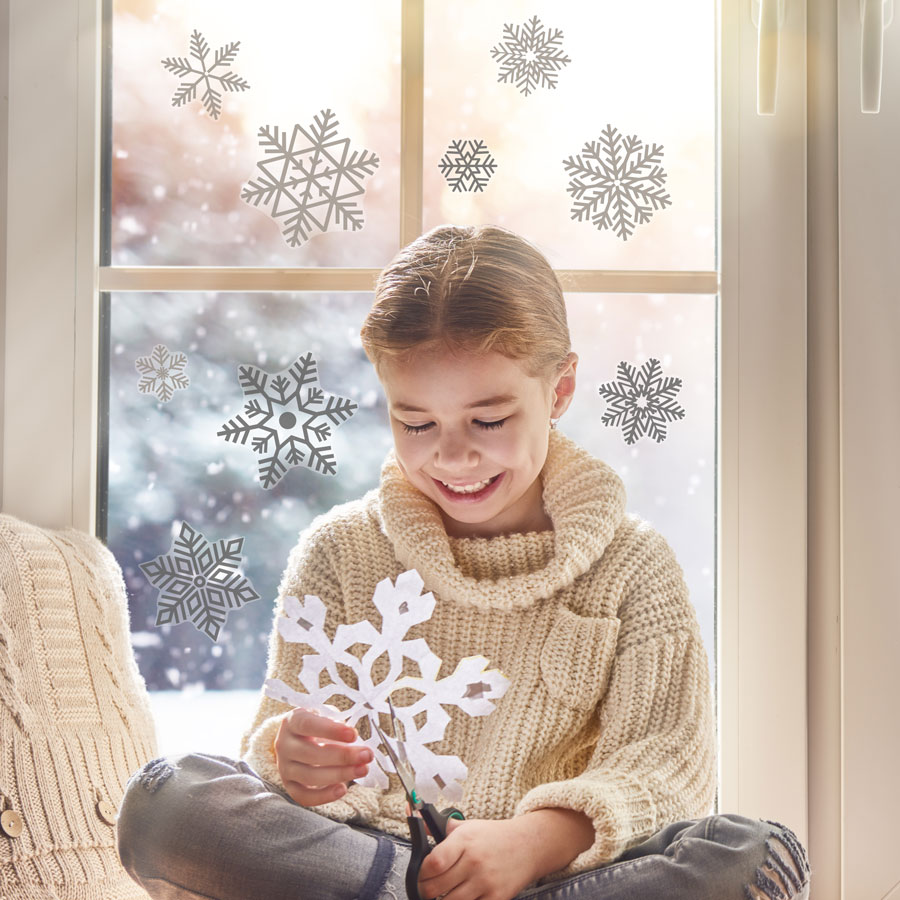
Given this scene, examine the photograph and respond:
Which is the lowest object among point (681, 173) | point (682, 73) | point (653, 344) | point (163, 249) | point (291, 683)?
point (291, 683)

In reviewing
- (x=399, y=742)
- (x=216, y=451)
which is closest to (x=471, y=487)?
(x=399, y=742)

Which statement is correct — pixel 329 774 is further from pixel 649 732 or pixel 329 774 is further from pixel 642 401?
pixel 642 401

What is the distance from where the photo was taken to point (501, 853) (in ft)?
2.69

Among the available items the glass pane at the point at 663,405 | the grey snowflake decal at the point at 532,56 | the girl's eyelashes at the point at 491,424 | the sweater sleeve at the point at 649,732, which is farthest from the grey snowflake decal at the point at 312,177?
the sweater sleeve at the point at 649,732

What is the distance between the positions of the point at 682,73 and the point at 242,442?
0.78m

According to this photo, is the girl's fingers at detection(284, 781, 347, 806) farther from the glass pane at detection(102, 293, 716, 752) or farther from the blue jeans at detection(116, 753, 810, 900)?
the glass pane at detection(102, 293, 716, 752)

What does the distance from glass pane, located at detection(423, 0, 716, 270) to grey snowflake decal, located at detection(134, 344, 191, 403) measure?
15.6 inches

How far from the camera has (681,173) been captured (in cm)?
130

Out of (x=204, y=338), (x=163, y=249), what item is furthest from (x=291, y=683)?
(x=163, y=249)

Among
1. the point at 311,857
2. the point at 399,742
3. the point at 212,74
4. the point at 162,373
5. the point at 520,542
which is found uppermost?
the point at 212,74

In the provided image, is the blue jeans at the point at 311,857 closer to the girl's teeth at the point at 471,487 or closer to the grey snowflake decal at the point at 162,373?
the girl's teeth at the point at 471,487

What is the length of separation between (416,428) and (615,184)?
0.50 meters

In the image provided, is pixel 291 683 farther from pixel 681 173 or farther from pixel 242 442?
pixel 681 173

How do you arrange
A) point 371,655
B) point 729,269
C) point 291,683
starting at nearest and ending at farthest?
1. point 371,655
2. point 291,683
3. point 729,269
